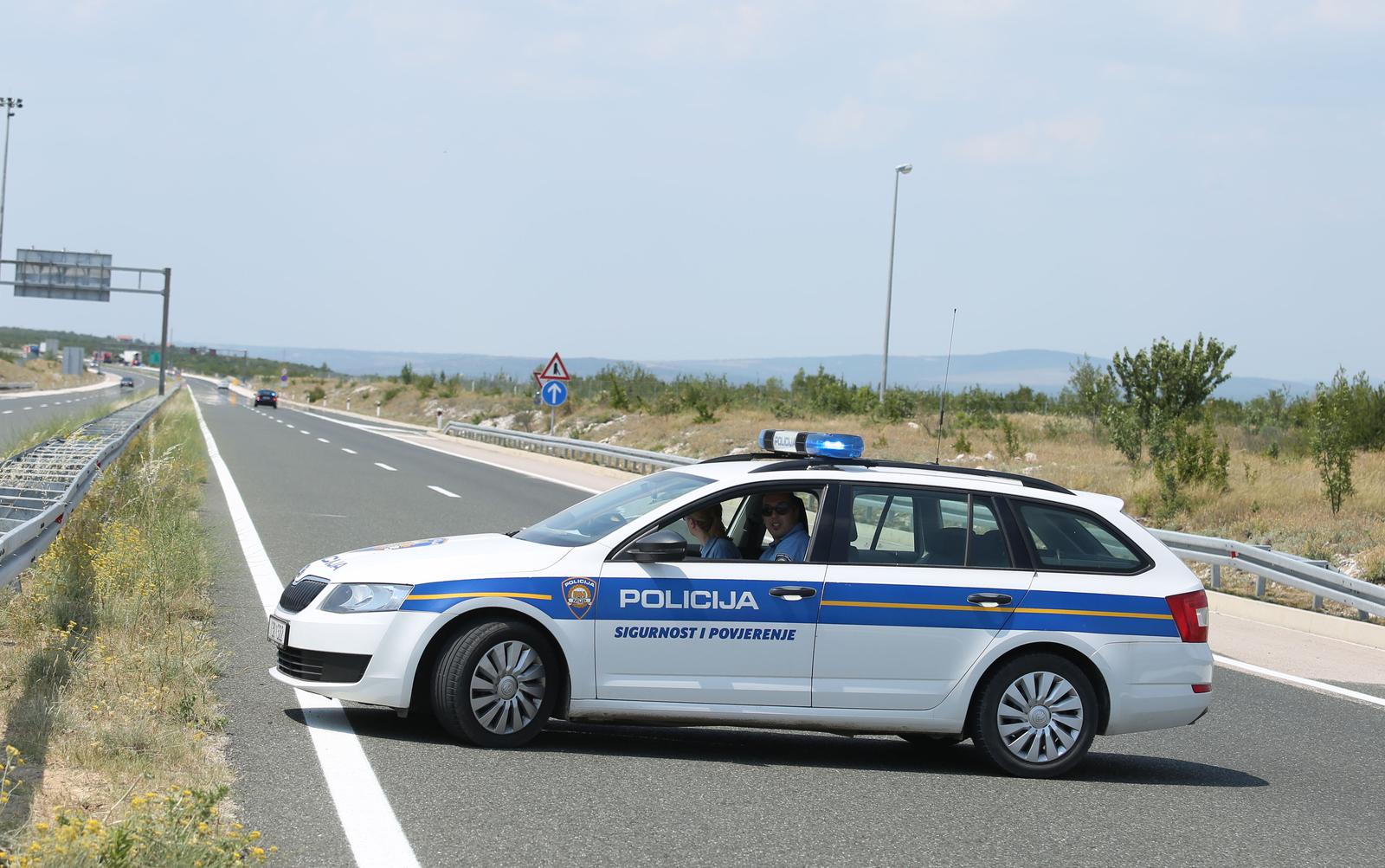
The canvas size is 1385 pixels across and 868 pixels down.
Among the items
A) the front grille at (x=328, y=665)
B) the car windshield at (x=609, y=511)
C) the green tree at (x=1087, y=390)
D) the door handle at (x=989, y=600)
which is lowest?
the front grille at (x=328, y=665)

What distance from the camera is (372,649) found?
265 inches

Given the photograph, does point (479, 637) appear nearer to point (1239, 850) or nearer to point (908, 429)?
point (1239, 850)

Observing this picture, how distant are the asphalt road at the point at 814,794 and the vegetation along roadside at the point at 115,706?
278 mm

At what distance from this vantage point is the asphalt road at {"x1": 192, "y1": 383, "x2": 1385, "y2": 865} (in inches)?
215

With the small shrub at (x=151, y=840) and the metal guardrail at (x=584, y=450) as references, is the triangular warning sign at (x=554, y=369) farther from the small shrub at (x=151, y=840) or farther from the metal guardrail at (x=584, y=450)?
the small shrub at (x=151, y=840)

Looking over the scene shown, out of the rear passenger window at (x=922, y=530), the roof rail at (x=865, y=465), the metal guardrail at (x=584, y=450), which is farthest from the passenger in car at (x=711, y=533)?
the metal guardrail at (x=584, y=450)

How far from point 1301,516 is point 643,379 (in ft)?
157

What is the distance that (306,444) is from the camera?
1480 inches

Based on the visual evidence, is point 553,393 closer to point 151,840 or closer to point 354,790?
point 354,790

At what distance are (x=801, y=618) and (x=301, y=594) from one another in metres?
2.51

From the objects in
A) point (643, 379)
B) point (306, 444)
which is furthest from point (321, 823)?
point (643, 379)

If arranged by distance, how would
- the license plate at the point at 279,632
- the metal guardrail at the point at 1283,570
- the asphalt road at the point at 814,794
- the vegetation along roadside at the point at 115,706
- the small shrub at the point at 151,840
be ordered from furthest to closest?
the metal guardrail at the point at 1283,570, the license plate at the point at 279,632, the asphalt road at the point at 814,794, the vegetation along roadside at the point at 115,706, the small shrub at the point at 151,840

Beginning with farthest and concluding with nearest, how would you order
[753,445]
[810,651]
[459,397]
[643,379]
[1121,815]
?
[459,397] < [643,379] < [753,445] < [810,651] < [1121,815]

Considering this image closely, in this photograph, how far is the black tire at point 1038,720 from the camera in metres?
7.08
